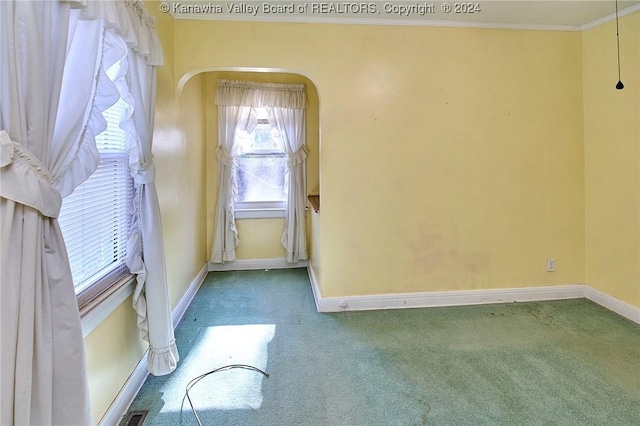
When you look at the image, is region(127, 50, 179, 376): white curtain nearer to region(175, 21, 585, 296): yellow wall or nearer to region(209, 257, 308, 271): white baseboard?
region(175, 21, 585, 296): yellow wall

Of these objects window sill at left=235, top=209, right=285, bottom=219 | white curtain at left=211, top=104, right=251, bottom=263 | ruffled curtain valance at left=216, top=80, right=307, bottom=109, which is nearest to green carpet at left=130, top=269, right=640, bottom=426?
white curtain at left=211, top=104, right=251, bottom=263

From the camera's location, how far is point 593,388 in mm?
1755

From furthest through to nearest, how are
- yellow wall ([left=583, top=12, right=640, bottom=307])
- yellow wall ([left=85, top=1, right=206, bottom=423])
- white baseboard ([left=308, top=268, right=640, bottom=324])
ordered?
1. white baseboard ([left=308, top=268, right=640, bottom=324])
2. yellow wall ([left=583, top=12, right=640, bottom=307])
3. yellow wall ([left=85, top=1, right=206, bottom=423])

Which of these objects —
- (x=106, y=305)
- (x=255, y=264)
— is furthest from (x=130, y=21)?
(x=255, y=264)

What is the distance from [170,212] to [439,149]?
222cm

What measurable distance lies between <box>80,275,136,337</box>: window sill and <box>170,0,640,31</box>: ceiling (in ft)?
6.24

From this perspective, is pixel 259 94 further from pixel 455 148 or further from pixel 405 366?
pixel 405 366

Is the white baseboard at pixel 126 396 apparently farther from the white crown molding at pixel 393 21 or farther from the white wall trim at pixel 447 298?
the white crown molding at pixel 393 21

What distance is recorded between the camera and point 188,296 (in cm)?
290

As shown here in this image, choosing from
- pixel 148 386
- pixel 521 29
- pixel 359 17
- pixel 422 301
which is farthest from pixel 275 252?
pixel 521 29

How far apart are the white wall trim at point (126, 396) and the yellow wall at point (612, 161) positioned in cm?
354

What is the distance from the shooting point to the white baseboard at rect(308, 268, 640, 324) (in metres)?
2.74

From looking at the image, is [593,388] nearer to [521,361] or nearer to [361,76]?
[521,361]

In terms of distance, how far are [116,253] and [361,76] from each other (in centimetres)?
215
